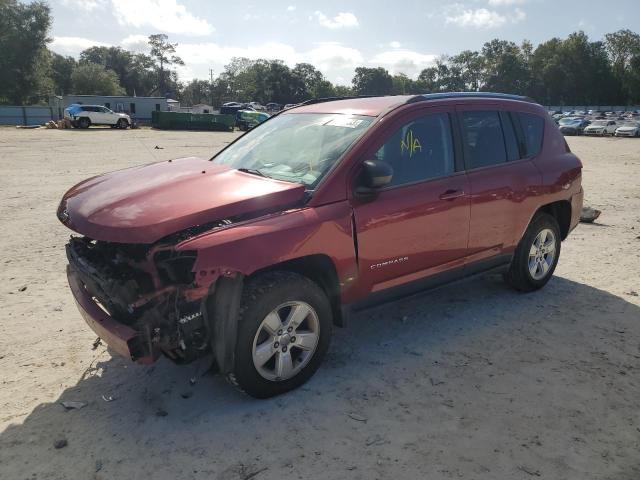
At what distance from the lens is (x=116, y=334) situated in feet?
9.86

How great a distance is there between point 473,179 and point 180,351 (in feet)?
9.05

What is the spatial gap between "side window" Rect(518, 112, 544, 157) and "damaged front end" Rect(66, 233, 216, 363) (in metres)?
3.60

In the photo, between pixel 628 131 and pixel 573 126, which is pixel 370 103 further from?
pixel 573 126

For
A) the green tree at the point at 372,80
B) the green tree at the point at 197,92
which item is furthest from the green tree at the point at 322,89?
the green tree at the point at 197,92

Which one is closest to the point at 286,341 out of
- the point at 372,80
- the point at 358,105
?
the point at 358,105

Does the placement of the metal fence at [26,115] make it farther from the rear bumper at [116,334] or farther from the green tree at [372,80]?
the green tree at [372,80]

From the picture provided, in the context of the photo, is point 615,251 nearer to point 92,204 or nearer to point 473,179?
point 473,179

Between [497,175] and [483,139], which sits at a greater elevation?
[483,139]

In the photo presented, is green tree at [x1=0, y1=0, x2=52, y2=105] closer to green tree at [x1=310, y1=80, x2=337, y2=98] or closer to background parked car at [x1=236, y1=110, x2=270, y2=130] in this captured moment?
background parked car at [x1=236, y1=110, x2=270, y2=130]

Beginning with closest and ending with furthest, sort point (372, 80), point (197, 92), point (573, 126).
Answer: point (573, 126)
point (197, 92)
point (372, 80)

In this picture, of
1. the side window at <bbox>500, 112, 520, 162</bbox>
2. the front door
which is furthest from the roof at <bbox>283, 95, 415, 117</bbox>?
the side window at <bbox>500, 112, 520, 162</bbox>

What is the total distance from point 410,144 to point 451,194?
53cm

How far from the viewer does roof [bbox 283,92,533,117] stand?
159 inches

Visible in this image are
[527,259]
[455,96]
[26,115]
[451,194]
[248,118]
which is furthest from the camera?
[26,115]
